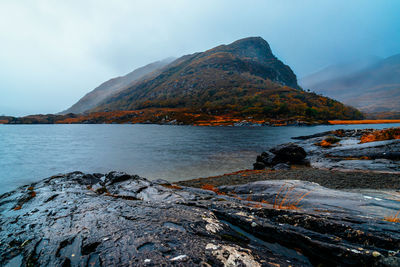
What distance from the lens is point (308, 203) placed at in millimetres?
6875

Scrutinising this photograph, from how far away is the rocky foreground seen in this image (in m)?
3.68

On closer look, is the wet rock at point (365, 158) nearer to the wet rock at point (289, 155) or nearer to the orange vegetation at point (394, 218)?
the wet rock at point (289, 155)

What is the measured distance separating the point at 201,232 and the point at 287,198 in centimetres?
484

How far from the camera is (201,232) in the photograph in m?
4.71

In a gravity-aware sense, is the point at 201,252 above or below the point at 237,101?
below

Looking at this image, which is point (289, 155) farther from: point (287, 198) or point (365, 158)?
point (287, 198)

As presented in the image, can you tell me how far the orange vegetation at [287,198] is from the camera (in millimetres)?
6933

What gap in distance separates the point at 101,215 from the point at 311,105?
198m

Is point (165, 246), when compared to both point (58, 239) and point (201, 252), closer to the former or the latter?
point (201, 252)

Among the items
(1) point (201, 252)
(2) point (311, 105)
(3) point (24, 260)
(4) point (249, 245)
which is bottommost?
(3) point (24, 260)

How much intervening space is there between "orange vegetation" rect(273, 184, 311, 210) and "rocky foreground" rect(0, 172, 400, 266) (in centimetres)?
4

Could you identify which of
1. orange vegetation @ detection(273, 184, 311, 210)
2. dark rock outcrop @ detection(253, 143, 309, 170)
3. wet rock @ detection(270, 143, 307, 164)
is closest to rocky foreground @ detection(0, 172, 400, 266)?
orange vegetation @ detection(273, 184, 311, 210)

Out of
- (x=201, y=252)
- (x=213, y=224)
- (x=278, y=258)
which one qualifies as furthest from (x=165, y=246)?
→ (x=278, y=258)

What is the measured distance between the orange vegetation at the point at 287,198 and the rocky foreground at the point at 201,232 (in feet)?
0.14
